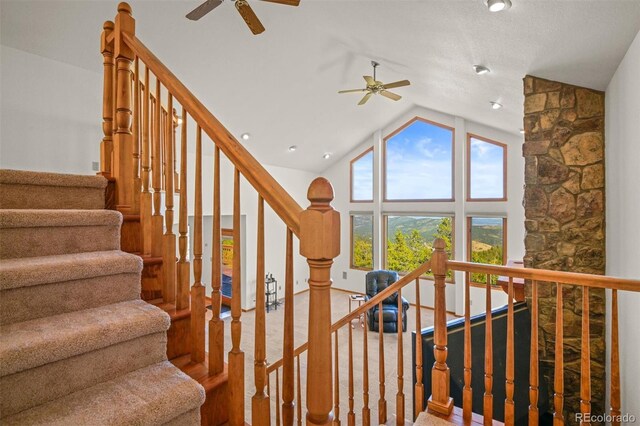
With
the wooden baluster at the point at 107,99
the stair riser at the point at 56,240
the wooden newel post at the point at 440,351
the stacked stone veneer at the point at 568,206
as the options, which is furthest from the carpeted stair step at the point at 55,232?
the stacked stone veneer at the point at 568,206

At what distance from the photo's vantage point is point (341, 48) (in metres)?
4.49

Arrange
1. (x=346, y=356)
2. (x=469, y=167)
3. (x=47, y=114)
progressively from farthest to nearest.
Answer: (x=469, y=167) → (x=346, y=356) → (x=47, y=114)

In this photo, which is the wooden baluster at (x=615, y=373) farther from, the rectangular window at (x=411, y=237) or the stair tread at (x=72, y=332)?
the rectangular window at (x=411, y=237)

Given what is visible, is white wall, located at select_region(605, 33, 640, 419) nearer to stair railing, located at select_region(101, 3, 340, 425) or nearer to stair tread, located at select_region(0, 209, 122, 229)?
stair railing, located at select_region(101, 3, 340, 425)

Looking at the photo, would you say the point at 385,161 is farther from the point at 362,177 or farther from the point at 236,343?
the point at 236,343

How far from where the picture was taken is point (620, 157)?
7.35 feet

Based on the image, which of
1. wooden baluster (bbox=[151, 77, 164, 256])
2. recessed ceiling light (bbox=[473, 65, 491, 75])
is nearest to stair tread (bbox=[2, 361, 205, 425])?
wooden baluster (bbox=[151, 77, 164, 256])

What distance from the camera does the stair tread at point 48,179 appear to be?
139 centimetres

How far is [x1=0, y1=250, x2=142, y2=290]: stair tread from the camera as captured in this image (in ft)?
3.39

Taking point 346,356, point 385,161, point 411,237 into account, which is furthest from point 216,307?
point 385,161

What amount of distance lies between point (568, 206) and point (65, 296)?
3.51m

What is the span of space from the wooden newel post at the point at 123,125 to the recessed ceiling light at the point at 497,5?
2127 millimetres

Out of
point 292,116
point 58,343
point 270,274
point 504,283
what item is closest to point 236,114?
point 292,116

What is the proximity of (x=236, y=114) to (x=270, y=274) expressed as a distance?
3884 millimetres
